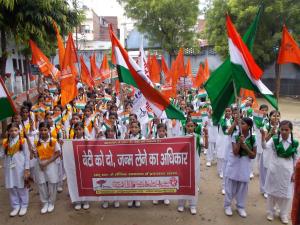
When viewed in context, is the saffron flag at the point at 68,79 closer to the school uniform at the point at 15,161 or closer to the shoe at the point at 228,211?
the school uniform at the point at 15,161

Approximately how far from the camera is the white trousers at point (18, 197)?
536cm

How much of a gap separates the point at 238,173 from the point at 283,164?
667 millimetres

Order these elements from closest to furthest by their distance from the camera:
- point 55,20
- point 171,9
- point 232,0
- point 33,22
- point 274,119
Result: point 274,119 → point 33,22 → point 55,20 → point 232,0 → point 171,9

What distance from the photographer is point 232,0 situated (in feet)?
66.4

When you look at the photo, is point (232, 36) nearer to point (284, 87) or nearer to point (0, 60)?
point (0, 60)

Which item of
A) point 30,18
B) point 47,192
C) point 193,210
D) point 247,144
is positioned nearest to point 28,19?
point 30,18

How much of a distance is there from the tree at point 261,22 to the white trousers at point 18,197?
17.5 m

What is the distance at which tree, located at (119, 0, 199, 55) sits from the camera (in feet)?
74.9

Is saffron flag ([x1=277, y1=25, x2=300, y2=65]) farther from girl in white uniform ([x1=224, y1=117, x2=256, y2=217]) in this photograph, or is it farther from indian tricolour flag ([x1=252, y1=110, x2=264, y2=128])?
girl in white uniform ([x1=224, y1=117, x2=256, y2=217])

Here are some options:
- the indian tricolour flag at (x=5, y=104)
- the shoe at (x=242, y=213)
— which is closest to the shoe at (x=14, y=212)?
the indian tricolour flag at (x=5, y=104)

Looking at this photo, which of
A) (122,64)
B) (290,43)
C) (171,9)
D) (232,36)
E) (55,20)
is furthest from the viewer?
(171,9)

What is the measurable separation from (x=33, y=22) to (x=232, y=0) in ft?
47.6

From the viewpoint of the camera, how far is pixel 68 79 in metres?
6.80

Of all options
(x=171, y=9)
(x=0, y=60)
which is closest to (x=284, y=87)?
(x=171, y=9)
